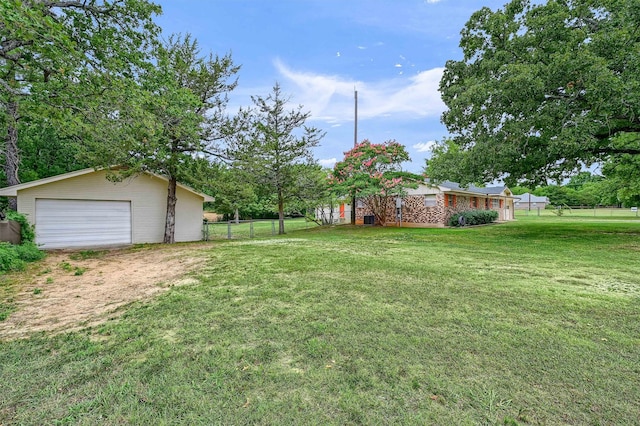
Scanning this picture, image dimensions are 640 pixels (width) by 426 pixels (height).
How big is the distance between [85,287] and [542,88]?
41.3 feet

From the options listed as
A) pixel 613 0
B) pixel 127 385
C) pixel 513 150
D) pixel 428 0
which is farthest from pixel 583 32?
pixel 127 385

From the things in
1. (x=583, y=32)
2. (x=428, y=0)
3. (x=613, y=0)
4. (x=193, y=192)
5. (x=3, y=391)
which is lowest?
(x=3, y=391)

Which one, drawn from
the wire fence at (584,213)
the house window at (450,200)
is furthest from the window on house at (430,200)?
the wire fence at (584,213)

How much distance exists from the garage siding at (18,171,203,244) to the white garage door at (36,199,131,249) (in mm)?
180

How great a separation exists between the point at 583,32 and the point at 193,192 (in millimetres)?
15247

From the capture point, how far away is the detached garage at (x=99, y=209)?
33.5 feet

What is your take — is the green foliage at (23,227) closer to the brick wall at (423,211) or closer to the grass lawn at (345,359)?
the grass lawn at (345,359)

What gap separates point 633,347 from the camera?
263cm

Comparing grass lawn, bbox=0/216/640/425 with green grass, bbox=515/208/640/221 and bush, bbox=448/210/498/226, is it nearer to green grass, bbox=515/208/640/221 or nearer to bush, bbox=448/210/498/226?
bush, bbox=448/210/498/226

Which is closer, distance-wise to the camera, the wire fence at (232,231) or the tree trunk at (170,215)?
the tree trunk at (170,215)

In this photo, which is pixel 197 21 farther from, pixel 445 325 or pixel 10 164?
pixel 445 325

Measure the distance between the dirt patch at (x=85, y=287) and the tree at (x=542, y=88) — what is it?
10583mm

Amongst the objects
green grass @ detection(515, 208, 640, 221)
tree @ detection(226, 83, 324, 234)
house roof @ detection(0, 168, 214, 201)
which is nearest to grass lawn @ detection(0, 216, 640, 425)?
house roof @ detection(0, 168, 214, 201)

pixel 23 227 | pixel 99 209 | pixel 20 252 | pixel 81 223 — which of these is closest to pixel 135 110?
pixel 20 252
